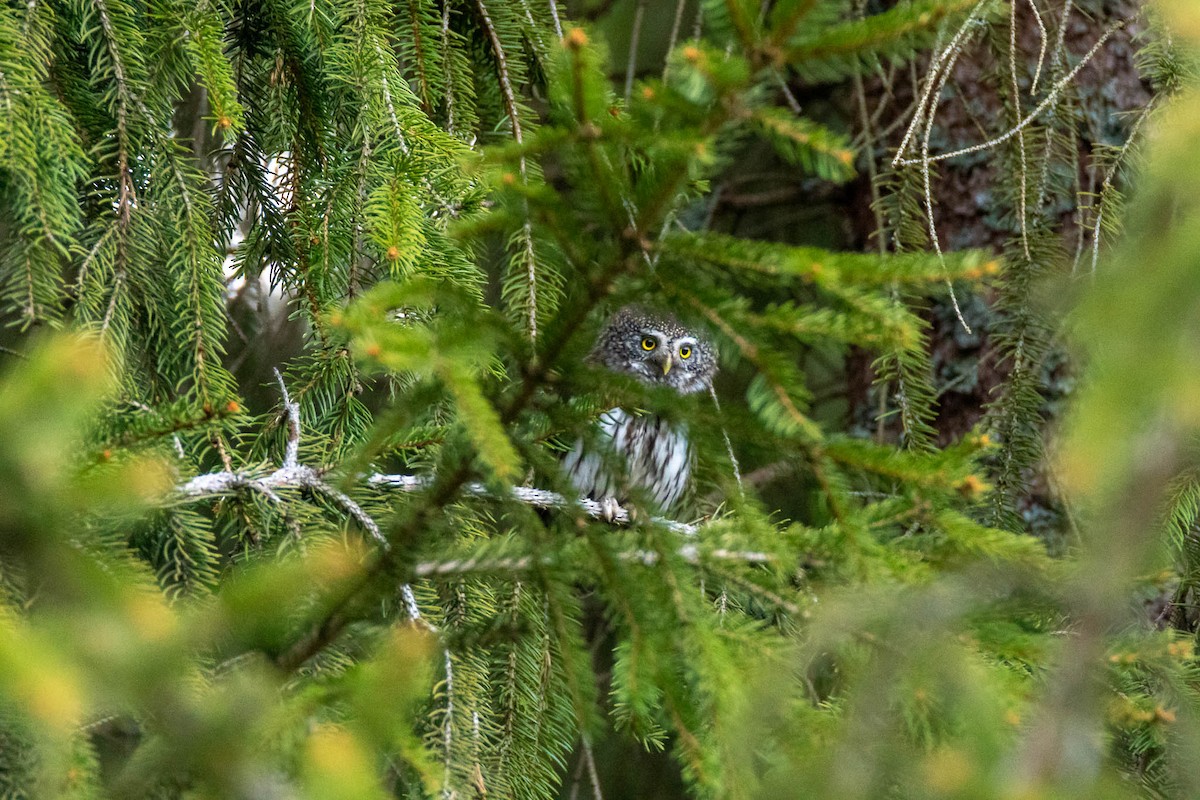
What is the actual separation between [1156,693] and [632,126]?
1.38 metres

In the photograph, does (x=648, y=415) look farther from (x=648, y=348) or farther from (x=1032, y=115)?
(x=1032, y=115)

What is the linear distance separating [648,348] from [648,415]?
862 mm

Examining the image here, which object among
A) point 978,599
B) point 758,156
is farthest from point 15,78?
point 758,156

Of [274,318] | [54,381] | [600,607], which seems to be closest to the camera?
[54,381]

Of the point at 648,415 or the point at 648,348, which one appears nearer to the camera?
the point at 648,415

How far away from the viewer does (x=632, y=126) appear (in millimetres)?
1104

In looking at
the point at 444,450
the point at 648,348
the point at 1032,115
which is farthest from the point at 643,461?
the point at 444,450

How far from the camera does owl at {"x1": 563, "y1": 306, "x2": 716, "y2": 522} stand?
10.7 ft

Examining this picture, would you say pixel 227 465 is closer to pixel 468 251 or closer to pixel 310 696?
pixel 468 251

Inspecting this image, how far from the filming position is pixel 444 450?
4.38 feet

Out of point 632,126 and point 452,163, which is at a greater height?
point 632,126

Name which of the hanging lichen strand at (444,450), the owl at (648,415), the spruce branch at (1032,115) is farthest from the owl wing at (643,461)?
the spruce branch at (1032,115)

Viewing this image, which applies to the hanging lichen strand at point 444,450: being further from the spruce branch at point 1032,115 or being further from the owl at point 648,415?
the owl at point 648,415

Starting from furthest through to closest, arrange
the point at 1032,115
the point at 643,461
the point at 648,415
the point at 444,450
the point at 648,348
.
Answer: the point at 648,348 → the point at 643,461 → the point at 648,415 → the point at 1032,115 → the point at 444,450
